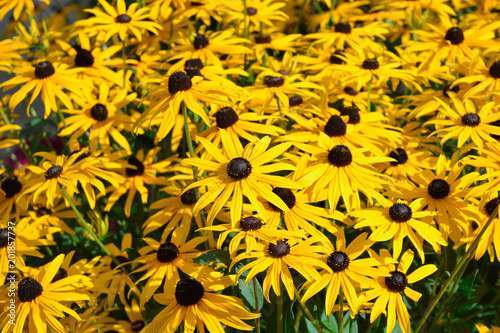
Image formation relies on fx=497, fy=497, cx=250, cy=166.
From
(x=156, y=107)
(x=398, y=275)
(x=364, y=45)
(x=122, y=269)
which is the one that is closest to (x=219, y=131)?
(x=156, y=107)

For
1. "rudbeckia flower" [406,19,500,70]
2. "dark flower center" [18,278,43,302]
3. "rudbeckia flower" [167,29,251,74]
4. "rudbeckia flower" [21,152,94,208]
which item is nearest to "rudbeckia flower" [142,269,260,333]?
"dark flower center" [18,278,43,302]

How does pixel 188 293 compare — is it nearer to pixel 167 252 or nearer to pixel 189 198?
pixel 167 252

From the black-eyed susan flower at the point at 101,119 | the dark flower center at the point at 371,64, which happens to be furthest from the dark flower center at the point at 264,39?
the black-eyed susan flower at the point at 101,119

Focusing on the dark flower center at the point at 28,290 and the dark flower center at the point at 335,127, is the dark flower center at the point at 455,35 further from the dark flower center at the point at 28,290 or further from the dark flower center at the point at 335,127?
the dark flower center at the point at 28,290

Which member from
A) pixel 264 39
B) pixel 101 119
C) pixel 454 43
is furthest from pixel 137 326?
pixel 454 43

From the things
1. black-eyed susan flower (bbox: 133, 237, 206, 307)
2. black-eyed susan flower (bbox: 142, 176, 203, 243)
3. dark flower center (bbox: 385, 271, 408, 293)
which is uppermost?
dark flower center (bbox: 385, 271, 408, 293)

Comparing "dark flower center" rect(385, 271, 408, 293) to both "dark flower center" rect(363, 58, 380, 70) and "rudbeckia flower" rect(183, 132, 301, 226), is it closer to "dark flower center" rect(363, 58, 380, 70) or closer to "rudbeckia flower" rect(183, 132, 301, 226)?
"rudbeckia flower" rect(183, 132, 301, 226)
